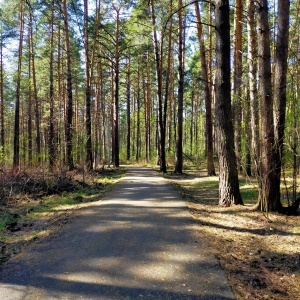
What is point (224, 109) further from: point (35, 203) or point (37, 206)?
point (35, 203)

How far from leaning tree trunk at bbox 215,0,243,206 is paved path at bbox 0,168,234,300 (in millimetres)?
1681

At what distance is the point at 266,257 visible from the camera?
15.5 feet

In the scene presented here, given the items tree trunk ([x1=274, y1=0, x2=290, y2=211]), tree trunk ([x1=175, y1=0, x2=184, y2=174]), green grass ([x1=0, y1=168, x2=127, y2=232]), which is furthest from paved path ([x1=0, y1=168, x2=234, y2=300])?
tree trunk ([x1=175, y1=0, x2=184, y2=174])

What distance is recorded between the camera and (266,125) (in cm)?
696

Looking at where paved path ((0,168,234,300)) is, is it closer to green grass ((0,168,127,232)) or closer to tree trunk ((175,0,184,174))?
green grass ((0,168,127,232))

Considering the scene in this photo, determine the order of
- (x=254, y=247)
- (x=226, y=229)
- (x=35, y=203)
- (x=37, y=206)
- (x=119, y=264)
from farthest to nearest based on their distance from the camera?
(x=35, y=203)
(x=37, y=206)
(x=226, y=229)
(x=254, y=247)
(x=119, y=264)

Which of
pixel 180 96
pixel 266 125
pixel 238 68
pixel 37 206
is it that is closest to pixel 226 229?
pixel 266 125

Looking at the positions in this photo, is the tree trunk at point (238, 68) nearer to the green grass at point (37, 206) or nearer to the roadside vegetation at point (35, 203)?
the green grass at point (37, 206)

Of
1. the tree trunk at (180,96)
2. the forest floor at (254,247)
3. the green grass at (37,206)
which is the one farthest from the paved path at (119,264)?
the tree trunk at (180,96)

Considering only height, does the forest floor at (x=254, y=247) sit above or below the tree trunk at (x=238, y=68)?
below

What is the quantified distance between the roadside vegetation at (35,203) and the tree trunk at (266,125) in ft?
15.2

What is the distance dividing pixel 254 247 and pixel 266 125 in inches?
118

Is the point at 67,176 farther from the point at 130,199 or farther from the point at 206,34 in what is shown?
the point at 206,34

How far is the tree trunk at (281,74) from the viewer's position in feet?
22.6
